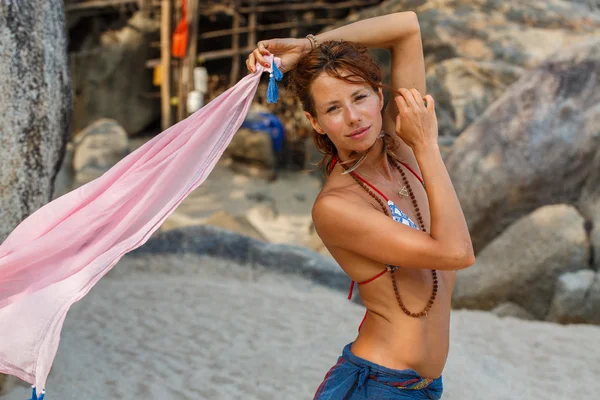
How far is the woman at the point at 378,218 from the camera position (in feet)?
5.86

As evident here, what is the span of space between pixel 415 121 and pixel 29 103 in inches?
75.5

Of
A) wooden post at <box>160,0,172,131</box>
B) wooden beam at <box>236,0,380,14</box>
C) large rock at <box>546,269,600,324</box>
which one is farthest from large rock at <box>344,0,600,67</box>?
large rock at <box>546,269,600,324</box>

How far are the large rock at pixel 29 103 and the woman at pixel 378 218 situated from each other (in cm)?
132

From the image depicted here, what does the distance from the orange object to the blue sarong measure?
918cm

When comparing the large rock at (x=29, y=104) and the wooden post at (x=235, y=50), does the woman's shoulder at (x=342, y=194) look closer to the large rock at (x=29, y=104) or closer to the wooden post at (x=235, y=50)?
the large rock at (x=29, y=104)

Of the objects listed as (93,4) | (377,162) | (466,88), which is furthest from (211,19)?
(377,162)

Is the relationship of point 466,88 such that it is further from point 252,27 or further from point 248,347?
point 248,347

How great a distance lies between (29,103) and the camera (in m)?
3.01

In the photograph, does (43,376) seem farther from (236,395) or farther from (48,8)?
(48,8)

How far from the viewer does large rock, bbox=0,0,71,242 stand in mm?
2889

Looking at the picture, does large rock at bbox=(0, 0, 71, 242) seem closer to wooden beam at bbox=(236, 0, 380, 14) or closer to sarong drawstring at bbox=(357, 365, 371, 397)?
sarong drawstring at bbox=(357, 365, 371, 397)

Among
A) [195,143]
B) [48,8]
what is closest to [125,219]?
[195,143]

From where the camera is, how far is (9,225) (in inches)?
118

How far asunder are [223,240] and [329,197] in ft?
14.3
